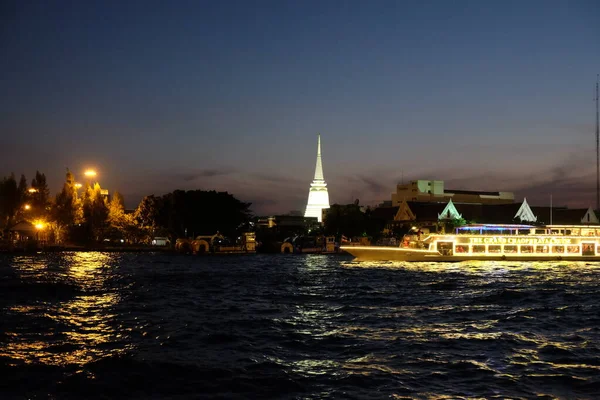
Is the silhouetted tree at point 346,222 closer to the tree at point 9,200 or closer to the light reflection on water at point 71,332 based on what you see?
the tree at point 9,200

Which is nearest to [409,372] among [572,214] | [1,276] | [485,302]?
[485,302]

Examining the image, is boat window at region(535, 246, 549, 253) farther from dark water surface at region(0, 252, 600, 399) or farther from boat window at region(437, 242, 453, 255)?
dark water surface at region(0, 252, 600, 399)

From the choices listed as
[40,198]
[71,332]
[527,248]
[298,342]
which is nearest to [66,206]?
[40,198]

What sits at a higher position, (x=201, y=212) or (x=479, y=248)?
(x=201, y=212)

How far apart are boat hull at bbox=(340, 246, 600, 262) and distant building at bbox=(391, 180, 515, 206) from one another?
311 ft

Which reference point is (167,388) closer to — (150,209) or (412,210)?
(150,209)

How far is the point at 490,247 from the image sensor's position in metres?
65.6

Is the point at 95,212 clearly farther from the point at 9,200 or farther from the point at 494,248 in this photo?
the point at 494,248

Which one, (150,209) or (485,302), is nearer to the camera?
(485,302)

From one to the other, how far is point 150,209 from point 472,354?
80088 millimetres

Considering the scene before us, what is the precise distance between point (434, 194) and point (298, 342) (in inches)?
5874

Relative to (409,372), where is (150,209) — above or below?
above

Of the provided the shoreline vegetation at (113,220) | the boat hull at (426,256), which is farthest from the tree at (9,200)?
the boat hull at (426,256)

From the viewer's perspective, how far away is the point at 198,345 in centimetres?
1806
